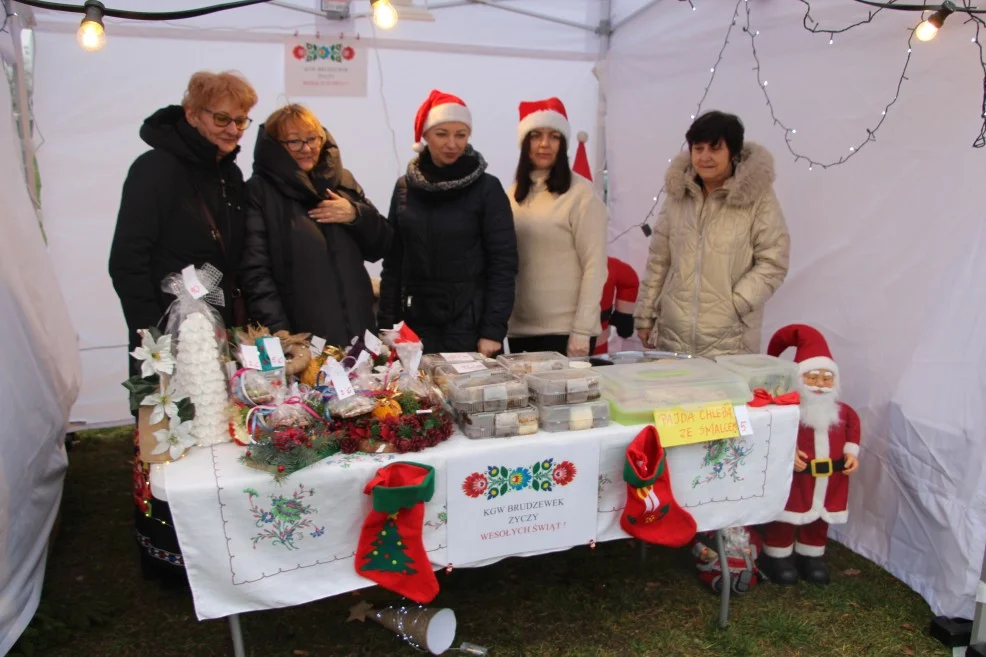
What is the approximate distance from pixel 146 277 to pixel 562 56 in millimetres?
2897

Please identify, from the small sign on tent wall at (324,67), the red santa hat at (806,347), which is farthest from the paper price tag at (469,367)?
the small sign on tent wall at (324,67)

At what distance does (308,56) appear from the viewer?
365 cm

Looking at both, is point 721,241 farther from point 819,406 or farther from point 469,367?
point 469,367

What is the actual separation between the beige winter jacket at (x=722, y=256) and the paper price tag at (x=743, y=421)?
2.35 ft

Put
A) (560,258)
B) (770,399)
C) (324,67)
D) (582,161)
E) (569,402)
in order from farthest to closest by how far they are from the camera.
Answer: (582,161) → (324,67) → (560,258) → (770,399) → (569,402)

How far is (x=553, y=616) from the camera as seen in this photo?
228 cm

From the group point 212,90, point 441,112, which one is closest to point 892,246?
point 441,112

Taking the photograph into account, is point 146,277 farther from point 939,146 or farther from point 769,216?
point 939,146

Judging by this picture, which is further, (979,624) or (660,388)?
(979,624)

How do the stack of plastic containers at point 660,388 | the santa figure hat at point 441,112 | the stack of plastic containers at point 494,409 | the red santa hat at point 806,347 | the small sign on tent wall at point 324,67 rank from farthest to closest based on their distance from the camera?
1. the small sign on tent wall at point 324,67
2. the santa figure hat at point 441,112
3. the red santa hat at point 806,347
4. the stack of plastic containers at point 660,388
5. the stack of plastic containers at point 494,409

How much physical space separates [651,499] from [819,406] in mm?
827

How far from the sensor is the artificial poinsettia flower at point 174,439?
1601 millimetres

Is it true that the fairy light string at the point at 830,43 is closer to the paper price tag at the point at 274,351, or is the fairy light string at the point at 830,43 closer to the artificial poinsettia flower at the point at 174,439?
the paper price tag at the point at 274,351

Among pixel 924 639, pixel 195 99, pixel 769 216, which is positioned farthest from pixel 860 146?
pixel 195 99
